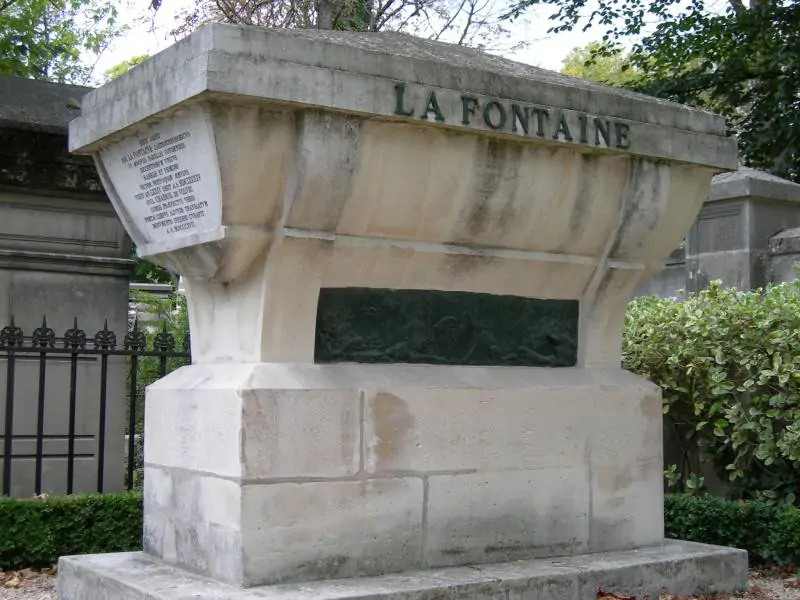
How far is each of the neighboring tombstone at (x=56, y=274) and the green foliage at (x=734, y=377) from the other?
435 centimetres

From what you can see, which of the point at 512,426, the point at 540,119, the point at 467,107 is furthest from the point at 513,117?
the point at 512,426

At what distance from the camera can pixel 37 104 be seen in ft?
29.3

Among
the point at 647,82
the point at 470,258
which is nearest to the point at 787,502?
the point at 470,258

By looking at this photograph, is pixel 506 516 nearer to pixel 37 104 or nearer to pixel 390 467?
pixel 390 467

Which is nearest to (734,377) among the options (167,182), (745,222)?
(745,222)

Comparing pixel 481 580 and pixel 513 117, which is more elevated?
pixel 513 117

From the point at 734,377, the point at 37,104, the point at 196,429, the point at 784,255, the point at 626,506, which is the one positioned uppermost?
the point at 37,104

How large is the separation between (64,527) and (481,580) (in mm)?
3405

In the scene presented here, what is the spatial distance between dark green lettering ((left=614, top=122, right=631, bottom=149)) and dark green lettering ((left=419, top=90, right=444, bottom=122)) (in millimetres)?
1092

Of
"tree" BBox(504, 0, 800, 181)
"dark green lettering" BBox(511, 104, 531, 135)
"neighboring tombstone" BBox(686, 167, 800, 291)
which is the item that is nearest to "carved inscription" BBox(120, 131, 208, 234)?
"dark green lettering" BBox(511, 104, 531, 135)

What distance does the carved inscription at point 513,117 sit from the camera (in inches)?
187

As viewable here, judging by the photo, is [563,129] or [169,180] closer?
[169,180]

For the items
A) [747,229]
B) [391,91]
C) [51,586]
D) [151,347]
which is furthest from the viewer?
[151,347]

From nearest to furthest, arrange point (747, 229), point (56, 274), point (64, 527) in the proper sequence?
point (64, 527)
point (56, 274)
point (747, 229)
